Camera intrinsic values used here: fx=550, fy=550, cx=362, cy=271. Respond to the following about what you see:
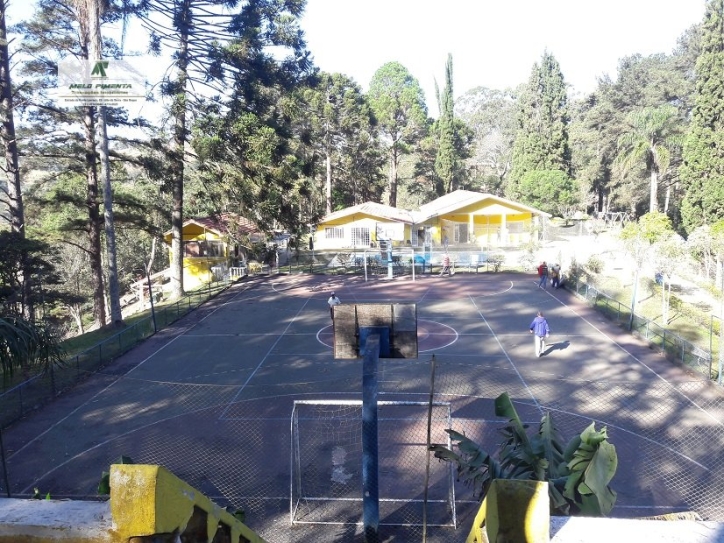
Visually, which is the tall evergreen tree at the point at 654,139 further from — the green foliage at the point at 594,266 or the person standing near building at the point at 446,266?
the person standing near building at the point at 446,266

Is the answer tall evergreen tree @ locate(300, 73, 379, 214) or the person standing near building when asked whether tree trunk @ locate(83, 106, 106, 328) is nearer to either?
the person standing near building

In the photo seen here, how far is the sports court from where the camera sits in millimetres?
9836

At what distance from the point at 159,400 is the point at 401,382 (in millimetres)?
→ 6728

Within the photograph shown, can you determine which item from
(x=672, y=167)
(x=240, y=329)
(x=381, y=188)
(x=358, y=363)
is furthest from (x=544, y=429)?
(x=381, y=188)

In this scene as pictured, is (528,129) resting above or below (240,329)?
above

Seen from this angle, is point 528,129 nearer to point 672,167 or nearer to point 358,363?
point 672,167

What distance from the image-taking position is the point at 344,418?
42.0 ft

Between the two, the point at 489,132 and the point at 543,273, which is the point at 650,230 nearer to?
the point at 543,273

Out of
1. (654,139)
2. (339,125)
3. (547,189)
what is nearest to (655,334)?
(654,139)

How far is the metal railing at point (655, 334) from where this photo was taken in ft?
52.5

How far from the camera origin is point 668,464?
11.0m

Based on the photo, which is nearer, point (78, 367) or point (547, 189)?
point (78, 367)

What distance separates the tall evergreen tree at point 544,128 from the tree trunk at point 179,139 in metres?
39.5

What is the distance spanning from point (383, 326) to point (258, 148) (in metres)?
20.7
